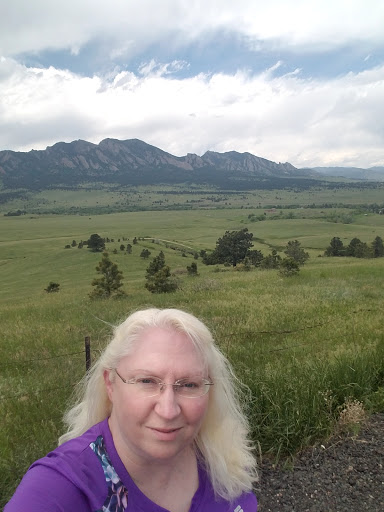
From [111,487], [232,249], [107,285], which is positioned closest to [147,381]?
[111,487]

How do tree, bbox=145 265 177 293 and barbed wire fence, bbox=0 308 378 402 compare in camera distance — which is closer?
barbed wire fence, bbox=0 308 378 402

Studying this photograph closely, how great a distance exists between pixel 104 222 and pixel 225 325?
185397 mm

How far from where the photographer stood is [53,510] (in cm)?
164

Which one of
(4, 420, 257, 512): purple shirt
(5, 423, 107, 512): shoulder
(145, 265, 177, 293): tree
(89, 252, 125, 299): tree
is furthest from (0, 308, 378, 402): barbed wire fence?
(89, 252, 125, 299): tree

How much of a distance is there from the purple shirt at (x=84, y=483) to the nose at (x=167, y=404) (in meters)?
0.35

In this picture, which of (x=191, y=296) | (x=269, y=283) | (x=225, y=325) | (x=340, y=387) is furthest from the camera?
(x=269, y=283)

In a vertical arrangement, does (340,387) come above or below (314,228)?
above

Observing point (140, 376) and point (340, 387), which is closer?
point (140, 376)

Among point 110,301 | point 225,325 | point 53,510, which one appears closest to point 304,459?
point 53,510

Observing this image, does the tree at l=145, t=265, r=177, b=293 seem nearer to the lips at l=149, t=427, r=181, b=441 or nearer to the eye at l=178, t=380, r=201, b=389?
the eye at l=178, t=380, r=201, b=389

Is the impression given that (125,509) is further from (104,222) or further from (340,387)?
(104,222)

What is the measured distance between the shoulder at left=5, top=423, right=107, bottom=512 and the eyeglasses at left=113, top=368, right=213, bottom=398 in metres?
0.37

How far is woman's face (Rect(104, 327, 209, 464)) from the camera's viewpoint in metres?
1.93

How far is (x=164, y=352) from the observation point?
2.04 meters
